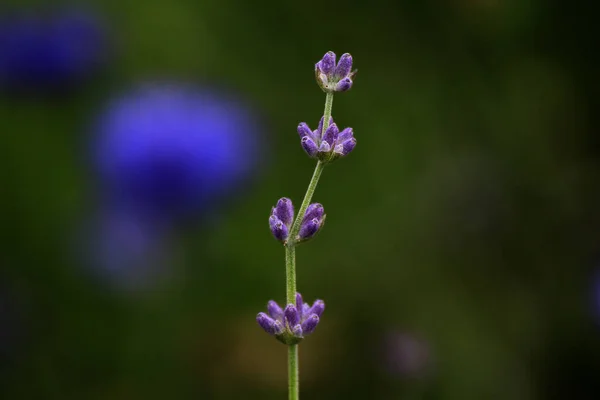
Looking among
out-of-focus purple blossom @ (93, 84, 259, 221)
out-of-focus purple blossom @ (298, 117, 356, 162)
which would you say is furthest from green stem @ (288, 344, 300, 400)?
out-of-focus purple blossom @ (93, 84, 259, 221)

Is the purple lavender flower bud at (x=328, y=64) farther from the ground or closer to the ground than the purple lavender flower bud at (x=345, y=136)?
farther from the ground

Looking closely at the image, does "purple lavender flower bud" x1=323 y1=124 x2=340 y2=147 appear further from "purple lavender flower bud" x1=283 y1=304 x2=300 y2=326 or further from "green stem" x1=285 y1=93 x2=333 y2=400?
"purple lavender flower bud" x1=283 y1=304 x2=300 y2=326

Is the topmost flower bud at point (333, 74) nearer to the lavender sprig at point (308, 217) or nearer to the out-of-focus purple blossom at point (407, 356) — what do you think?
the lavender sprig at point (308, 217)

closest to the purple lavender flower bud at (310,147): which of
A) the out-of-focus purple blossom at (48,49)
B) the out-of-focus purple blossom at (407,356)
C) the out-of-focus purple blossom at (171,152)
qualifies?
the out-of-focus purple blossom at (407,356)

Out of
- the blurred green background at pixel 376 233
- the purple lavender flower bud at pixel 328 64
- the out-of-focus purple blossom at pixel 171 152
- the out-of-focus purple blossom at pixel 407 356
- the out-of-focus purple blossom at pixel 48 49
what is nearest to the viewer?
the purple lavender flower bud at pixel 328 64

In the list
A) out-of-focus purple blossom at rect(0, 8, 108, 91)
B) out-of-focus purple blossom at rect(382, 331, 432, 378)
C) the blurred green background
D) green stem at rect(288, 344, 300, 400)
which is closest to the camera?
green stem at rect(288, 344, 300, 400)

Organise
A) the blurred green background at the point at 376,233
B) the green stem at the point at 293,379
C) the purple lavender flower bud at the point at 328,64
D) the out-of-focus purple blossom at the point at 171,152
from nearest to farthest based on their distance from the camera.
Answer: the green stem at the point at 293,379
the purple lavender flower bud at the point at 328,64
the blurred green background at the point at 376,233
the out-of-focus purple blossom at the point at 171,152
